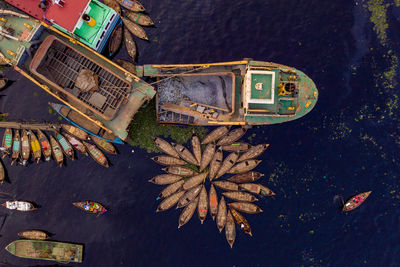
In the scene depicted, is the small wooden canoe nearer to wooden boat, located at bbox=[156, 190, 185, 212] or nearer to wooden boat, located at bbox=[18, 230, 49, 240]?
wooden boat, located at bbox=[156, 190, 185, 212]

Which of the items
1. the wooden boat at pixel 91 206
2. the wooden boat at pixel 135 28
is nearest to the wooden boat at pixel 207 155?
the wooden boat at pixel 91 206

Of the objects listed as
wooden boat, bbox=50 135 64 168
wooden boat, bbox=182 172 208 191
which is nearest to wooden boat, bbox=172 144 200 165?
wooden boat, bbox=182 172 208 191

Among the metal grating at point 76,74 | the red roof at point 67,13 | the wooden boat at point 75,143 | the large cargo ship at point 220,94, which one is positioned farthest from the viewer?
the wooden boat at point 75,143

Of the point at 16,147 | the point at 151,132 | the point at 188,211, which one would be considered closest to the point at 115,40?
the point at 151,132

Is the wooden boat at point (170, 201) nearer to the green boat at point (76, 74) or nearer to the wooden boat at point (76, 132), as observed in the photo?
the green boat at point (76, 74)

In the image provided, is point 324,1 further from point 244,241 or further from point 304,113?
point 244,241

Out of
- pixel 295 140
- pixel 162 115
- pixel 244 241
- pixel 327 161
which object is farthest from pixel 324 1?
pixel 244 241
